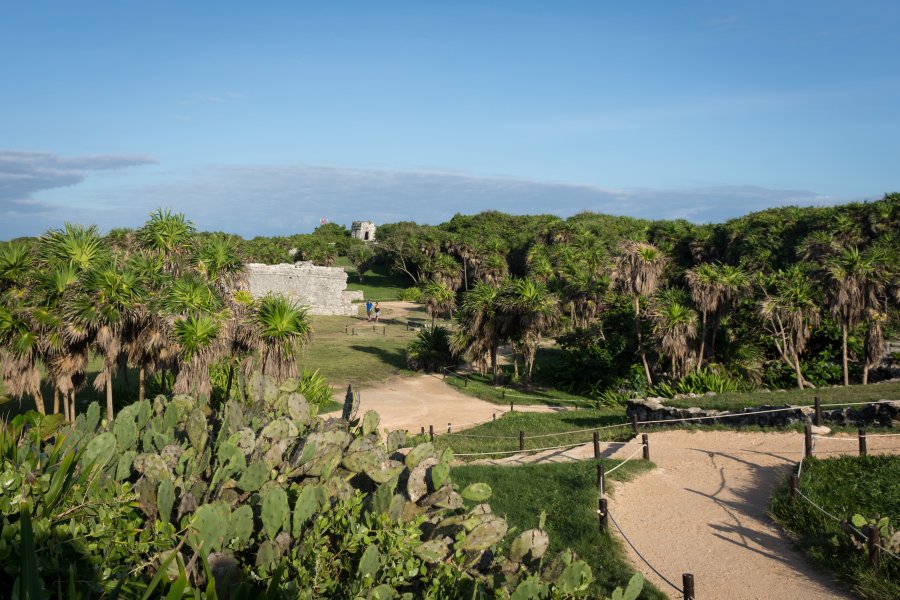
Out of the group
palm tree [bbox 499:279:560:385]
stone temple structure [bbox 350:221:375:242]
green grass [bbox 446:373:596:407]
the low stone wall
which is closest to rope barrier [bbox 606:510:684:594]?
the low stone wall

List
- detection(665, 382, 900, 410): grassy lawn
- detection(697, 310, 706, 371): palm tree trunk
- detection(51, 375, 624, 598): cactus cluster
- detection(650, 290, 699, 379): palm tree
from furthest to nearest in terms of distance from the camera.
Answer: detection(697, 310, 706, 371): palm tree trunk < detection(650, 290, 699, 379): palm tree < detection(665, 382, 900, 410): grassy lawn < detection(51, 375, 624, 598): cactus cluster

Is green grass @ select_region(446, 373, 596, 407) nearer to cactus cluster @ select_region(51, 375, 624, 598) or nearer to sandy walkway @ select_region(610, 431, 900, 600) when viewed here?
sandy walkway @ select_region(610, 431, 900, 600)

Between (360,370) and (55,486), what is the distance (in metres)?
26.1

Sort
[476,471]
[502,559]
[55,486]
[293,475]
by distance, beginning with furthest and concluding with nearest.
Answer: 1. [476,471]
2. [293,475]
3. [502,559]
4. [55,486]

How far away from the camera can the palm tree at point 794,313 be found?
22656 mm

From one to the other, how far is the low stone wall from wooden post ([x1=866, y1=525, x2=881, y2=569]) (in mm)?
6774

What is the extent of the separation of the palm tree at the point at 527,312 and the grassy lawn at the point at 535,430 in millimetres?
5427

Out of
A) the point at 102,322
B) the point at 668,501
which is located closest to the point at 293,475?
the point at 668,501

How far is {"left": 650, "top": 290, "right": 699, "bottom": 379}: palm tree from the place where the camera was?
22922 mm

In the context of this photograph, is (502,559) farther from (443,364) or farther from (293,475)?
(443,364)

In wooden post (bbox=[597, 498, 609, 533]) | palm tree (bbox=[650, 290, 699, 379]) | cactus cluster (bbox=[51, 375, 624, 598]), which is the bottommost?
wooden post (bbox=[597, 498, 609, 533])

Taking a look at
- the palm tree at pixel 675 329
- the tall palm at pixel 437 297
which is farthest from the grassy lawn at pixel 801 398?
the tall palm at pixel 437 297

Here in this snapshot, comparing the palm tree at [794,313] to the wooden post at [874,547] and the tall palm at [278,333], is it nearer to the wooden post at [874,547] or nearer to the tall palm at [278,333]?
the wooden post at [874,547]

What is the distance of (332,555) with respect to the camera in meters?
4.52
